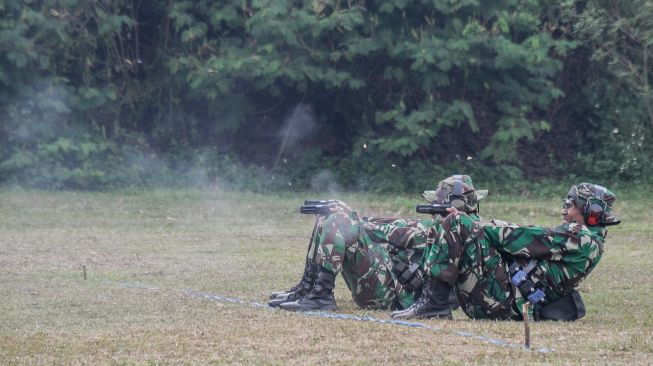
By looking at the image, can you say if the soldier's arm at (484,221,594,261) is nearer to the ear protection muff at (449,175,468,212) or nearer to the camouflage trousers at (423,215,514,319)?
the camouflage trousers at (423,215,514,319)

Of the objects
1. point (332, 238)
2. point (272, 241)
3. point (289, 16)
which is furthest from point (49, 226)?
point (332, 238)

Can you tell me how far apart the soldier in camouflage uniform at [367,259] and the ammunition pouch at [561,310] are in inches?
34.5

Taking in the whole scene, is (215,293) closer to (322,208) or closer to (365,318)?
(322,208)

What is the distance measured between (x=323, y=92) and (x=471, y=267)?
16.5 m

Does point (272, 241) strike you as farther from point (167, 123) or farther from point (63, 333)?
point (167, 123)

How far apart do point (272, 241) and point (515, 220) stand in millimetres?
4584

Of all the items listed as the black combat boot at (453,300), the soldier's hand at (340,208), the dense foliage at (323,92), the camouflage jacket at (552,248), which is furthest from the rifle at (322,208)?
the dense foliage at (323,92)

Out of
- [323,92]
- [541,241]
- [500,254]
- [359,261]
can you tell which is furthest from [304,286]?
[323,92]

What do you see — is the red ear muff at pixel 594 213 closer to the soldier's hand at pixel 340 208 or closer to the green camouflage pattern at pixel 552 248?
the green camouflage pattern at pixel 552 248

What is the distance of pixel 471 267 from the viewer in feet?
26.7

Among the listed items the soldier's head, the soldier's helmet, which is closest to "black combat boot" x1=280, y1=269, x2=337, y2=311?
the soldier's helmet

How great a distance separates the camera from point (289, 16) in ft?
71.7

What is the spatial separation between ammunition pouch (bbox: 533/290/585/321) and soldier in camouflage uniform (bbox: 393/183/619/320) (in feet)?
Answer: 0.33

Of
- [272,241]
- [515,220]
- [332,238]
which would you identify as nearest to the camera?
[332,238]
